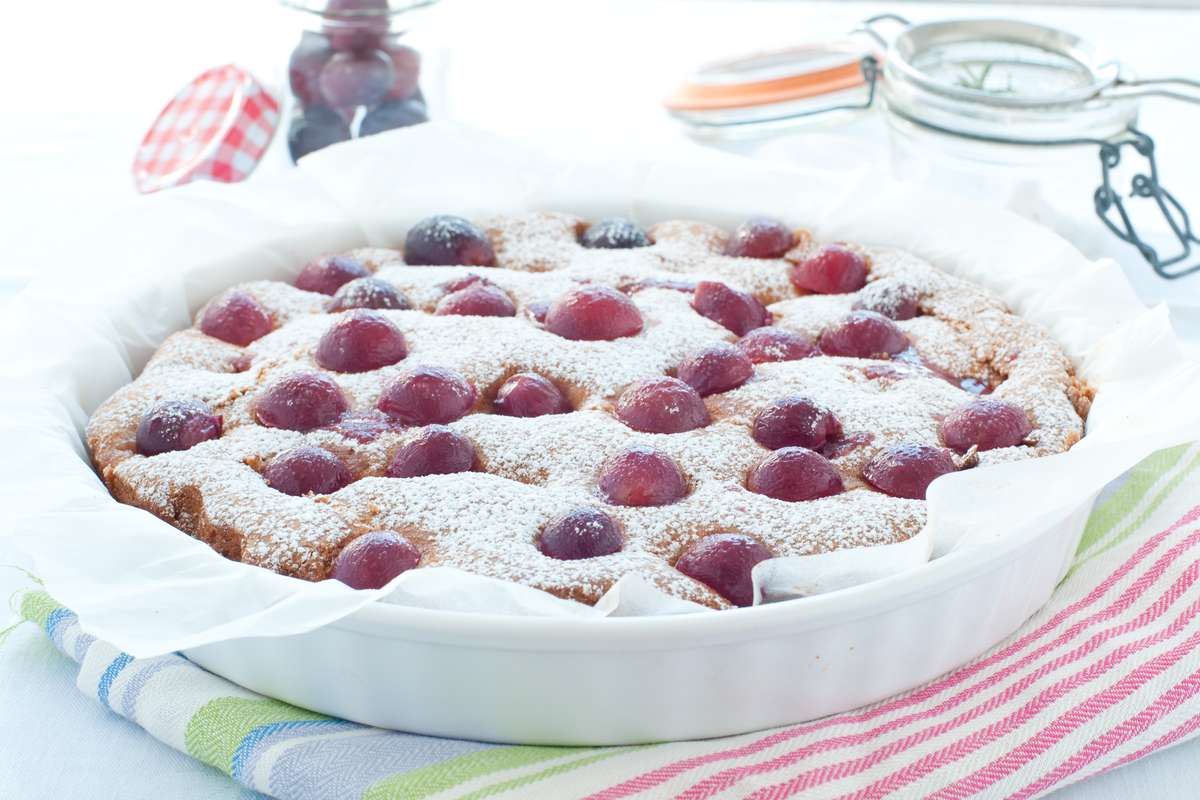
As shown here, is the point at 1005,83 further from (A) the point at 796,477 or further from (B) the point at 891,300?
(A) the point at 796,477

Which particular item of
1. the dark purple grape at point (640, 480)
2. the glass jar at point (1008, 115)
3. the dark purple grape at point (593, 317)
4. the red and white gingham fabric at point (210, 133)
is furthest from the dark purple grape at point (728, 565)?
the red and white gingham fabric at point (210, 133)

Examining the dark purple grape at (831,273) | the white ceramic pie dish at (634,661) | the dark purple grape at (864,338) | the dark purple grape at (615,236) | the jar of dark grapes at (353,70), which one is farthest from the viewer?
the jar of dark grapes at (353,70)

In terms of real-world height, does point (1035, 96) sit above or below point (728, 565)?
above

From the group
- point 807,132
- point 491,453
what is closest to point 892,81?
point 807,132

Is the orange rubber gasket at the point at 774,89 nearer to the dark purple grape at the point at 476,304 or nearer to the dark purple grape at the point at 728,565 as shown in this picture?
the dark purple grape at the point at 476,304

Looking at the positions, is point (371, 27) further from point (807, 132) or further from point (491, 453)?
point (491, 453)

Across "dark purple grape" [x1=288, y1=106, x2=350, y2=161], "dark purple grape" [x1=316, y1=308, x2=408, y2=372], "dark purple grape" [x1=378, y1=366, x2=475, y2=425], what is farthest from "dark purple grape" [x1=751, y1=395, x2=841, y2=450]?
"dark purple grape" [x1=288, y1=106, x2=350, y2=161]

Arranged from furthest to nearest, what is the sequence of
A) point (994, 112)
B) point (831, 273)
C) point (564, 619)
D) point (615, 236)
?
point (994, 112) → point (615, 236) → point (831, 273) → point (564, 619)

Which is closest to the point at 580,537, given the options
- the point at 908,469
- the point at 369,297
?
the point at 908,469
